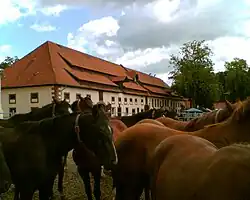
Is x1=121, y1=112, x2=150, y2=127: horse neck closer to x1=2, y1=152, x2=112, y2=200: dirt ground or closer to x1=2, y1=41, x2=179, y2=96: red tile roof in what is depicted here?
x1=2, y1=152, x2=112, y2=200: dirt ground

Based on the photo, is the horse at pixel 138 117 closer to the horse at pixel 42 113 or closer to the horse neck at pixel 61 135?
the horse at pixel 42 113

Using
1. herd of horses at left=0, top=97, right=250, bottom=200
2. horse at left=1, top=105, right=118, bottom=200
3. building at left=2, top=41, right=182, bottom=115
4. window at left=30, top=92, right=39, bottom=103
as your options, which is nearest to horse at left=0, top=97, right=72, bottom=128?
herd of horses at left=0, top=97, right=250, bottom=200

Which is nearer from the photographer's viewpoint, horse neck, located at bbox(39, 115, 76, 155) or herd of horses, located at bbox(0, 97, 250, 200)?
herd of horses, located at bbox(0, 97, 250, 200)

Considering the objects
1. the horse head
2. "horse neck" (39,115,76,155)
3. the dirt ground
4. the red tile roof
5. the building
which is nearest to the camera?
"horse neck" (39,115,76,155)

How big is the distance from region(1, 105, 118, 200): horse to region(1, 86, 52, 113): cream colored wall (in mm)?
40655

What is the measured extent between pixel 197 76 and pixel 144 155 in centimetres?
5887

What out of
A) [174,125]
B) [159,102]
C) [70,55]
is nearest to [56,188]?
[174,125]

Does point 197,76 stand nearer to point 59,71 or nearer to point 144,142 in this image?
point 59,71

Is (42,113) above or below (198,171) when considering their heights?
above

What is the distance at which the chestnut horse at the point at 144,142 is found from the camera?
3.97 meters

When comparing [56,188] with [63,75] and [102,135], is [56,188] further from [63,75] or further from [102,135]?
[63,75]

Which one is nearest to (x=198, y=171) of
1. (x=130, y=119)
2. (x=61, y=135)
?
(x=61, y=135)

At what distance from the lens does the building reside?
1821 inches

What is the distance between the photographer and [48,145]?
5.20 m
